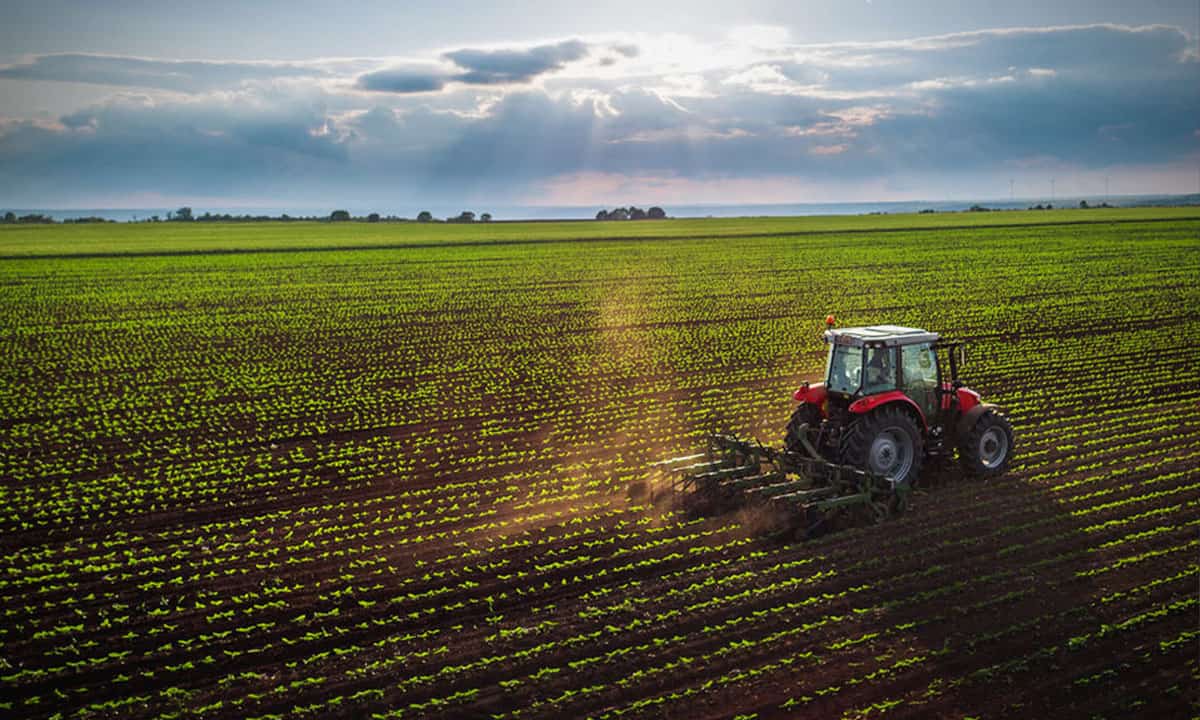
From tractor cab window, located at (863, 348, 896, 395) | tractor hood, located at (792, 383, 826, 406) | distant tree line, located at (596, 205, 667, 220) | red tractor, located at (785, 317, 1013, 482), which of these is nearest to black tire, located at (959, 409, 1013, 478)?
red tractor, located at (785, 317, 1013, 482)

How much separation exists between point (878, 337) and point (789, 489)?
8.51ft

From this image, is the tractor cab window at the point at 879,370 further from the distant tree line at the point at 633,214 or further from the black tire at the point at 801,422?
the distant tree line at the point at 633,214

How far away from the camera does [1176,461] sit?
15156 mm

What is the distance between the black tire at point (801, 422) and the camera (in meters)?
13.5

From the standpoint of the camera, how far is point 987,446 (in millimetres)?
14289

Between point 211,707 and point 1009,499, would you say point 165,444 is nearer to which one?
point 211,707

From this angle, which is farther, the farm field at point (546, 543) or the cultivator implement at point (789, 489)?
the cultivator implement at point (789, 489)

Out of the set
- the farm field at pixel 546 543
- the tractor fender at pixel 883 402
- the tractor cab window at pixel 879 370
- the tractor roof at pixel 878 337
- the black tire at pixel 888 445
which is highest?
the tractor roof at pixel 878 337

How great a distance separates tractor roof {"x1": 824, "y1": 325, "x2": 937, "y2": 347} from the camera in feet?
43.1

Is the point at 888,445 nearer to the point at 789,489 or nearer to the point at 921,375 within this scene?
the point at 921,375

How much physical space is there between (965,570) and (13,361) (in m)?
26.7

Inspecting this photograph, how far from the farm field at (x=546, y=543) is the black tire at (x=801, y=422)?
1.63 m

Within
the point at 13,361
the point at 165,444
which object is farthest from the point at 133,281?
the point at 165,444

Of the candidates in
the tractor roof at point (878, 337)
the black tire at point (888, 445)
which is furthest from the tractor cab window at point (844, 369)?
the black tire at point (888, 445)
